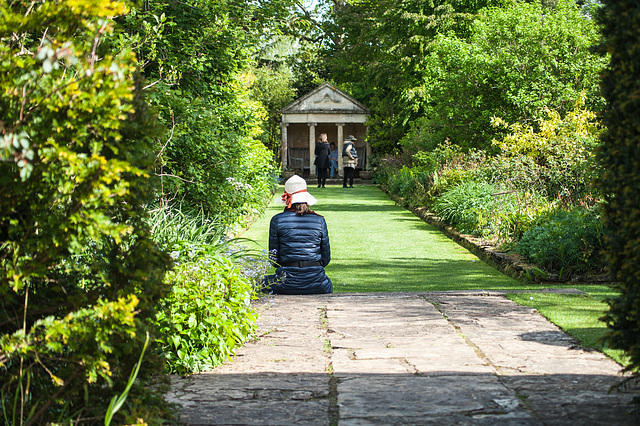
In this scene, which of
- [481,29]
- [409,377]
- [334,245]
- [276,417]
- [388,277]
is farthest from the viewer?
[481,29]

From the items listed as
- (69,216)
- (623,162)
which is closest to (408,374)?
(623,162)

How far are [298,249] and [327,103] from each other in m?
28.4

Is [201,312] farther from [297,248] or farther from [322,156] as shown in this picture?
[322,156]

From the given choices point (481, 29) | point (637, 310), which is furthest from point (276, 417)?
point (481, 29)

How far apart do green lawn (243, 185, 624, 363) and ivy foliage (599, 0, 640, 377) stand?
1.74 ft

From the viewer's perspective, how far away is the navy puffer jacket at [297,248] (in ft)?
22.4

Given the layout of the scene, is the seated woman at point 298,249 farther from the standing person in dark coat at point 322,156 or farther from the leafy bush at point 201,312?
the standing person in dark coat at point 322,156

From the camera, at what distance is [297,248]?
22.4 ft

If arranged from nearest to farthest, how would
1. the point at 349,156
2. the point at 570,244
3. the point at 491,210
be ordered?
1. the point at 570,244
2. the point at 491,210
3. the point at 349,156

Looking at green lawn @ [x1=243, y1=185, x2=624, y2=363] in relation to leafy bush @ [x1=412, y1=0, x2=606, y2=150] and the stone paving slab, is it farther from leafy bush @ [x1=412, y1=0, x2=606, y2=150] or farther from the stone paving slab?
leafy bush @ [x1=412, y1=0, x2=606, y2=150]

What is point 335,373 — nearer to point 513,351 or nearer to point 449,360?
point 449,360

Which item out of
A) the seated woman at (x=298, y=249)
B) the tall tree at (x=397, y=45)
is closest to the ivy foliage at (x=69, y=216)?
the seated woman at (x=298, y=249)

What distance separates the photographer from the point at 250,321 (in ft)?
16.3

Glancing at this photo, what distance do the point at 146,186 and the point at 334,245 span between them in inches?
336
